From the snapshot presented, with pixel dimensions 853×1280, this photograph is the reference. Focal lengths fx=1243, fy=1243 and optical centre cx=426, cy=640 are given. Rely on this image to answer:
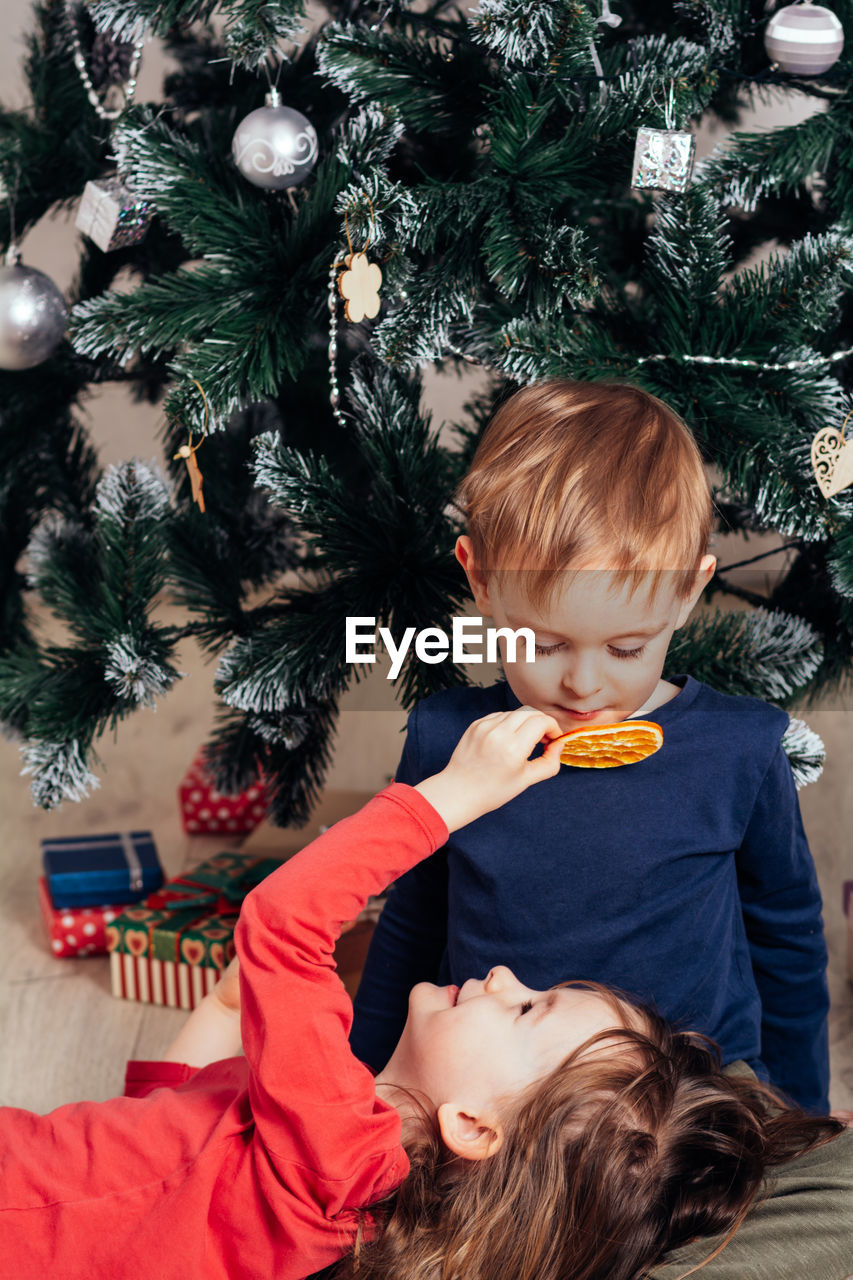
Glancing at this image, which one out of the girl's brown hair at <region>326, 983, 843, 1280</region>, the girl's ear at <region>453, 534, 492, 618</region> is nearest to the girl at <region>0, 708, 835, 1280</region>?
the girl's brown hair at <region>326, 983, 843, 1280</region>

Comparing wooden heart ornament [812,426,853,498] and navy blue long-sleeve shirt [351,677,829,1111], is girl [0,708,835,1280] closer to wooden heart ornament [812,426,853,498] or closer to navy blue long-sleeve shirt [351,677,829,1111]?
navy blue long-sleeve shirt [351,677,829,1111]

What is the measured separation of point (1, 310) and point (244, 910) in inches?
26.5

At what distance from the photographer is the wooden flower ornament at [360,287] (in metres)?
0.97

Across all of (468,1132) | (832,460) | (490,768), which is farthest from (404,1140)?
(832,460)

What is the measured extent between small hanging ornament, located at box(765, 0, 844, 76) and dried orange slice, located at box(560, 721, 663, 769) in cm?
53

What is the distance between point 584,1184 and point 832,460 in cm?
57

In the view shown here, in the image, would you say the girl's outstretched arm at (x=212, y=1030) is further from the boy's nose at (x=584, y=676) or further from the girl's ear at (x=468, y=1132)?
the boy's nose at (x=584, y=676)

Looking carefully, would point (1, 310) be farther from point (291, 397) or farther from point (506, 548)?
point (506, 548)

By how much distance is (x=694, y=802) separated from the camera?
903mm

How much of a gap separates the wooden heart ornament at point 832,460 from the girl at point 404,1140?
0.33 m

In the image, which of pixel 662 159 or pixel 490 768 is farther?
pixel 662 159

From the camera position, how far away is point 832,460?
3.21 feet

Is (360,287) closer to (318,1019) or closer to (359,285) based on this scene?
(359,285)

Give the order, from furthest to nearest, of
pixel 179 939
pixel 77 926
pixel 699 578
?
pixel 77 926 → pixel 179 939 → pixel 699 578
